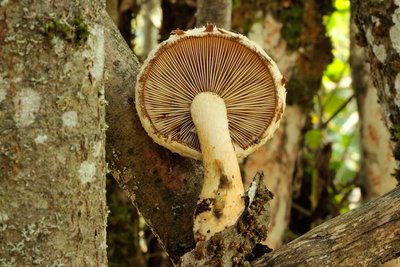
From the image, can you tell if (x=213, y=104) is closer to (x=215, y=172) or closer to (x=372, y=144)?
(x=215, y=172)

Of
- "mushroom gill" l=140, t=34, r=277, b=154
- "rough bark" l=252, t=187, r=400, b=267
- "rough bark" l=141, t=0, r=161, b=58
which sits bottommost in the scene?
"rough bark" l=252, t=187, r=400, b=267

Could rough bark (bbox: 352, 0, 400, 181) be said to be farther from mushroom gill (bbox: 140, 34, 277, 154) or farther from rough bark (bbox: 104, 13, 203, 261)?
rough bark (bbox: 104, 13, 203, 261)

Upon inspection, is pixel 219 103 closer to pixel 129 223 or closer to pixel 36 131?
pixel 36 131

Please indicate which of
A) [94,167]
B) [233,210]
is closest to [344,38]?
[233,210]

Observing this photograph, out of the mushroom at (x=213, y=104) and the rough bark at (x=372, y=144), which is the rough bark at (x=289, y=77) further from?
the mushroom at (x=213, y=104)

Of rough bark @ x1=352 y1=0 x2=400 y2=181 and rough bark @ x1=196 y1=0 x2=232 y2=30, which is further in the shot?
rough bark @ x1=196 y1=0 x2=232 y2=30

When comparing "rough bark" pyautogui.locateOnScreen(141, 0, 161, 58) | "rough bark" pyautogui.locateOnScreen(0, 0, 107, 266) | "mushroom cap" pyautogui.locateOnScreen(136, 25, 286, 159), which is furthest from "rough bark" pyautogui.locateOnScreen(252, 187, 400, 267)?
"rough bark" pyautogui.locateOnScreen(141, 0, 161, 58)
